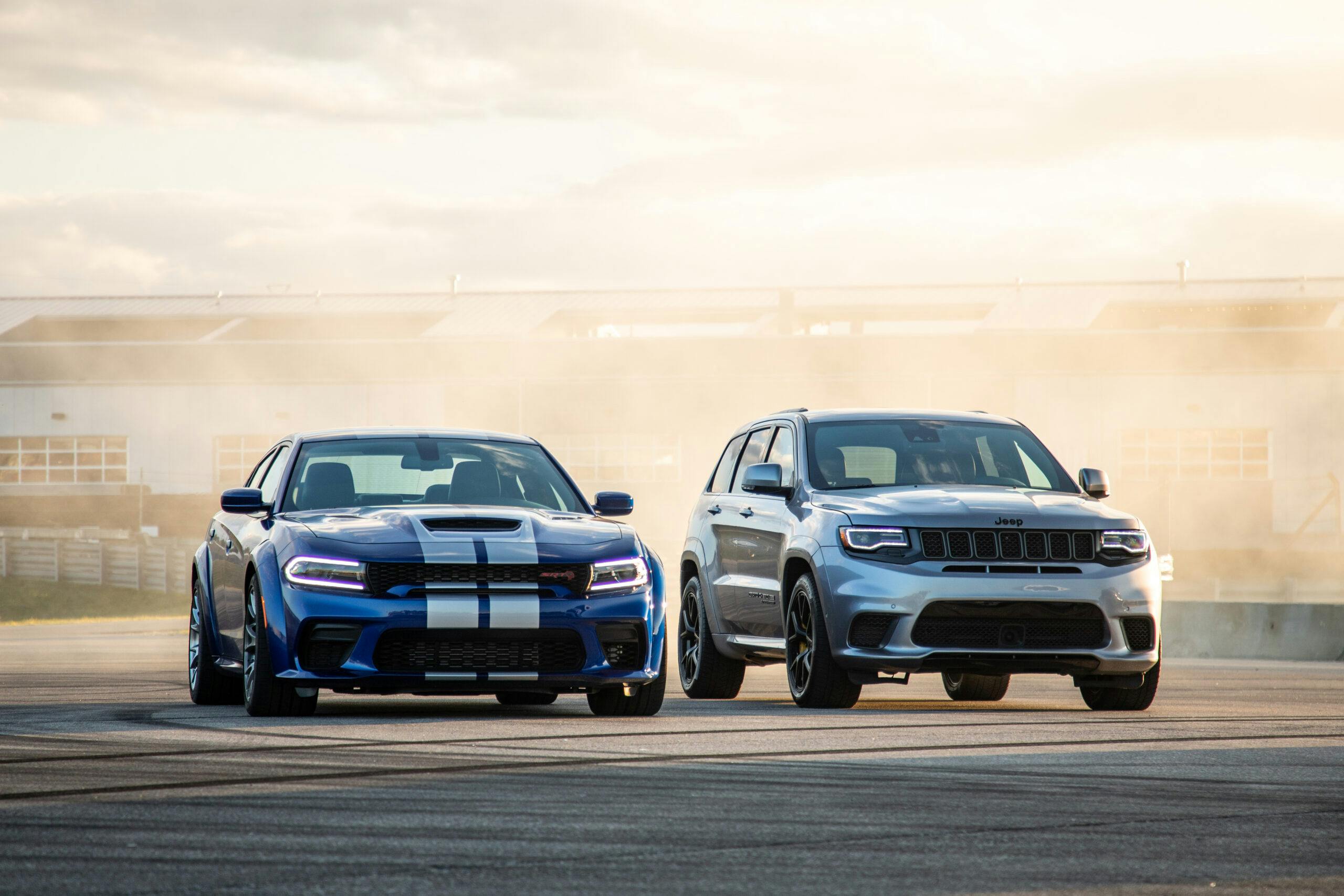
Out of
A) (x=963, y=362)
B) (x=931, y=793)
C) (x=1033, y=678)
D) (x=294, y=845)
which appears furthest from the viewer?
(x=963, y=362)

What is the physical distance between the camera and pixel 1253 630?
2127cm

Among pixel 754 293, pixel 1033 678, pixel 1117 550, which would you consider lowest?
pixel 1033 678

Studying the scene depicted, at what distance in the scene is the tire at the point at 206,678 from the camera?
1152 centimetres

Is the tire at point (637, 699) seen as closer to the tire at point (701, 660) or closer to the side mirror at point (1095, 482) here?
the tire at point (701, 660)

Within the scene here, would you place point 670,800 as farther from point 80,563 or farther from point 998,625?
point 80,563

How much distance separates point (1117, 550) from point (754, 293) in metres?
47.1

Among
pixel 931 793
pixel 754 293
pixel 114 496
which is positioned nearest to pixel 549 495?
pixel 931 793

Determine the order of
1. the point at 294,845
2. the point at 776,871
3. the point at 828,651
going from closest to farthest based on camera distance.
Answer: the point at 776,871, the point at 294,845, the point at 828,651

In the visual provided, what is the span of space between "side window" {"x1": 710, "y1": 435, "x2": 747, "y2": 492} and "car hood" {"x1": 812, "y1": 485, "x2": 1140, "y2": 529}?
A: 1883mm

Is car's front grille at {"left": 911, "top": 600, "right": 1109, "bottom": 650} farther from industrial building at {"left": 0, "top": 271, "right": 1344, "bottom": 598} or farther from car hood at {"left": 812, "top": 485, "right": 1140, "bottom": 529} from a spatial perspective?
industrial building at {"left": 0, "top": 271, "right": 1344, "bottom": 598}

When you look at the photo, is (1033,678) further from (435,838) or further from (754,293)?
(754,293)

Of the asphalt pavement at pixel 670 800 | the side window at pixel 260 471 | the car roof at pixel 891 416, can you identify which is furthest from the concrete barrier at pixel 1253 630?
the side window at pixel 260 471

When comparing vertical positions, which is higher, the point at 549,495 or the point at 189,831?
the point at 549,495

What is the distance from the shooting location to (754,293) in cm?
5778
